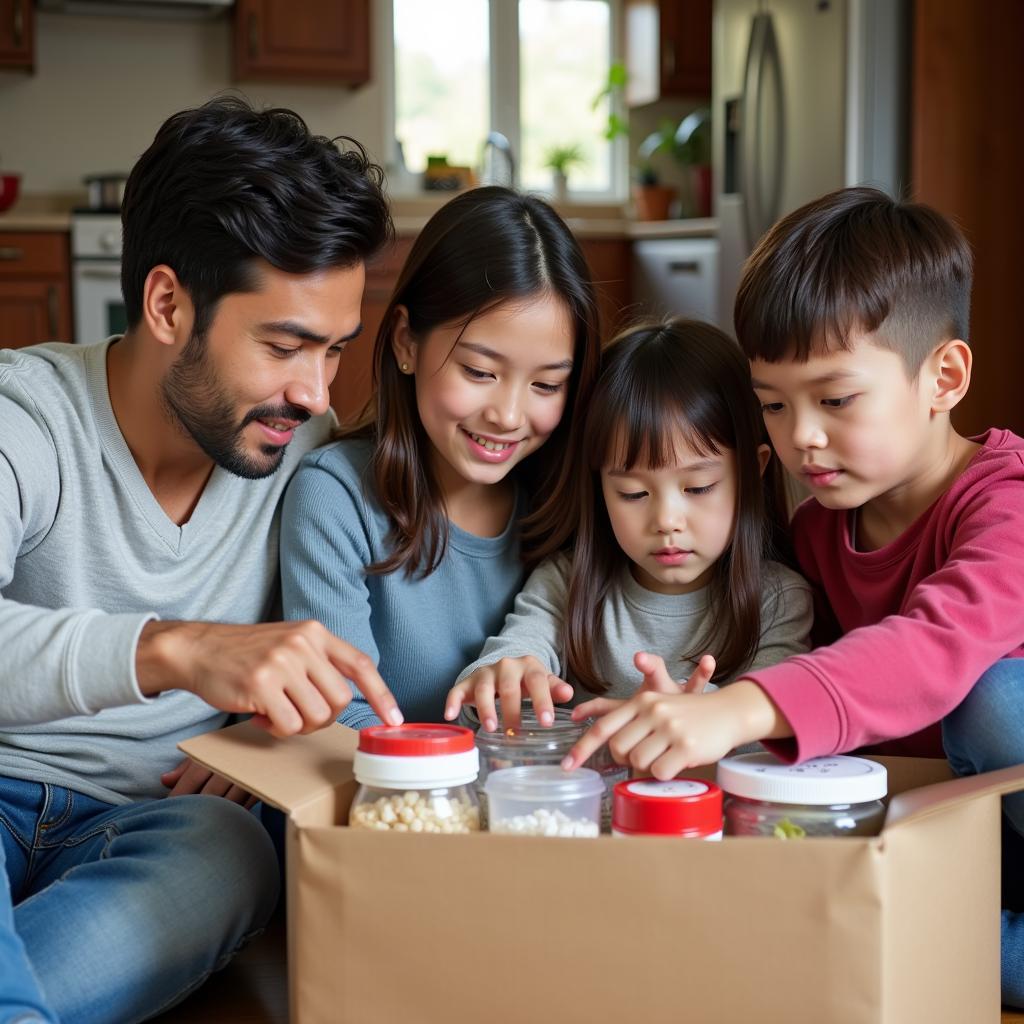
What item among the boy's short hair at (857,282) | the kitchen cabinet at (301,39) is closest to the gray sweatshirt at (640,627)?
the boy's short hair at (857,282)

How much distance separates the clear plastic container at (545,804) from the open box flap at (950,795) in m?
0.22

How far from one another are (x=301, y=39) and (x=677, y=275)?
1.49m

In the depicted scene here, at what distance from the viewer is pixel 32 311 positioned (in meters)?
3.94

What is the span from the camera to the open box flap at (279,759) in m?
0.94

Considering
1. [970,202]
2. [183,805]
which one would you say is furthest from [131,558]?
[970,202]

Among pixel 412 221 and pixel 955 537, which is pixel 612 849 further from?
pixel 412 221

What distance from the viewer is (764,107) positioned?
12.0ft

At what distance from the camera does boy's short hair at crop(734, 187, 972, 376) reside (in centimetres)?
127

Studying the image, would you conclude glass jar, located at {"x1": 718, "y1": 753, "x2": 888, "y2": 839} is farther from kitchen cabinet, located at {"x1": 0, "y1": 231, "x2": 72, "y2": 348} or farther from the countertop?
kitchen cabinet, located at {"x1": 0, "y1": 231, "x2": 72, "y2": 348}

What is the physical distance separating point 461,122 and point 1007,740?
14.0 ft

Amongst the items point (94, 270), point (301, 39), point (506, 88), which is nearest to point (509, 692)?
point (94, 270)

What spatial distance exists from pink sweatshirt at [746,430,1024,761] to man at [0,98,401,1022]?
54cm

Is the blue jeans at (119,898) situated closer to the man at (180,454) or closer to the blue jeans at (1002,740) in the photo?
the man at (180,454)

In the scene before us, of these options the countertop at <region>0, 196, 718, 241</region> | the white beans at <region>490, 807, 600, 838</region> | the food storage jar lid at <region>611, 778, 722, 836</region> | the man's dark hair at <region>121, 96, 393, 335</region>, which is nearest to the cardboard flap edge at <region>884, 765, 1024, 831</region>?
the food storage jar lid at <region>611, 778, 722, 836</region>
